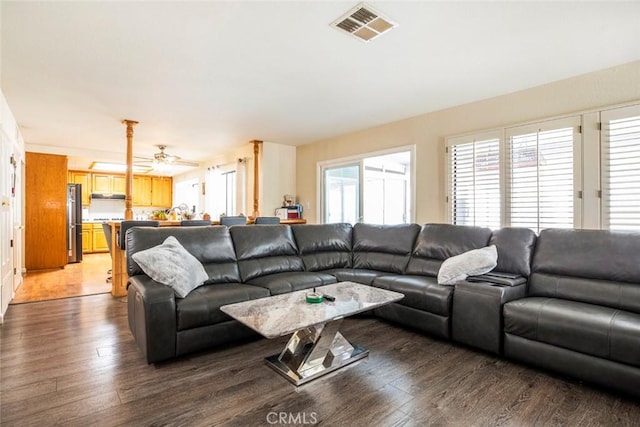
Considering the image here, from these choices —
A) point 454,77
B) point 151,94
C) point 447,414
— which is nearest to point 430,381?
point 447,414

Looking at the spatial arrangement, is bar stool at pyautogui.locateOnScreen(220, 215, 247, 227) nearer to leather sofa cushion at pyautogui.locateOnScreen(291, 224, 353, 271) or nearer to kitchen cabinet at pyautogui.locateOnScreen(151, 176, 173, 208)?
leather sofa cushion at pyautogui.locateOnScreen(291, 224, 353, 271)

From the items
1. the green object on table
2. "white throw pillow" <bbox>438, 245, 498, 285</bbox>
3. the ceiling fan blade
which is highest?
the ceiling fan blade

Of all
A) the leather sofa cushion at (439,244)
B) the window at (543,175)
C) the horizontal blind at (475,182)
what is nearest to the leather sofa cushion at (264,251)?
the leather sofa cushion at (439,244)

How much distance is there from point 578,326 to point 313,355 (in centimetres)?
177

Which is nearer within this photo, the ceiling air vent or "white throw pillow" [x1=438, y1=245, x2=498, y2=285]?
the ceiling air vent

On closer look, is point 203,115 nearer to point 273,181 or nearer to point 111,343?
point 273,181

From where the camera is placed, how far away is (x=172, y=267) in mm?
2662

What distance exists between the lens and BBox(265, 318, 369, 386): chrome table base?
2.23m

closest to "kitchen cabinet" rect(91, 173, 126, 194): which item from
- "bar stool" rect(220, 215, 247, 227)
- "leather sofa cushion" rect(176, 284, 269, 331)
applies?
"bar stool" rect(220, 215, 247, 227)

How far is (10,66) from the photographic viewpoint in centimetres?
307

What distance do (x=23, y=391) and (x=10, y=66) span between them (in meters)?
2.86

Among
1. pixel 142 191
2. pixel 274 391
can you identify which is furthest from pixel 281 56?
pixel 142 191

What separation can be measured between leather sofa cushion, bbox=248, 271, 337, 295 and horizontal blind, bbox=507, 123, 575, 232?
2274 mm

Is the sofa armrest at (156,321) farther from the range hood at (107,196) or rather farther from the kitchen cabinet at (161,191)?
the kitchen cabinet at (161,191)
